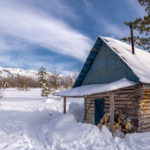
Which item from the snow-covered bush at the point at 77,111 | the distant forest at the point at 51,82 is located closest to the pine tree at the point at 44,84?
the distant forest at the point at 51,82

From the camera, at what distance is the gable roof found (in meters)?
8.05

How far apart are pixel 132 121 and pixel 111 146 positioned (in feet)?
9.16

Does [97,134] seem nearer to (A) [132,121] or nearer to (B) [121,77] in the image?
(A) [132,121]

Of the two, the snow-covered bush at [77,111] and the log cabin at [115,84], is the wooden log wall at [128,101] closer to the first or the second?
the log cabin at [115,84]

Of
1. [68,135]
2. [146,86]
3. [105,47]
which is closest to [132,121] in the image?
[146,86]

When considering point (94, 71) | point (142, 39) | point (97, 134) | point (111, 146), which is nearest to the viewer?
point (111, 146)

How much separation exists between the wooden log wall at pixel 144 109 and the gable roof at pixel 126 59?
79 cm

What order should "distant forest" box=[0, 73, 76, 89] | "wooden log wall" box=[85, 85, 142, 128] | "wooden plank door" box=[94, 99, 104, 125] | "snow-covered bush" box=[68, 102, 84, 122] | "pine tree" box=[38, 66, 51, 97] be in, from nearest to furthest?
"wooden log wall" box=[85, 85, 142, 128] → "wooden plank door" box=[94, 99, 104, 125] → "snow-covered bush" box=[68, 102, 84, 122] → "pine tree" box=[38, 66, 51, 97] → "distant forest" box=[0, 73, 76, 89]

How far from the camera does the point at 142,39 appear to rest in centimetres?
1188

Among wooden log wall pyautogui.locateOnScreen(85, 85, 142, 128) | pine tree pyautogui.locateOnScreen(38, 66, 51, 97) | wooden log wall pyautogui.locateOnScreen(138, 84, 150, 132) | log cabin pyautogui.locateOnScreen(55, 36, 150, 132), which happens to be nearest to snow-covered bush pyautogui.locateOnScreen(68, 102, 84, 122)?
log cabin pyautogui.locateOnScreen(55, 36, 150, 132)

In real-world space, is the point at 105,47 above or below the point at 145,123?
above

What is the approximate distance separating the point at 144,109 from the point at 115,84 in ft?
8.02

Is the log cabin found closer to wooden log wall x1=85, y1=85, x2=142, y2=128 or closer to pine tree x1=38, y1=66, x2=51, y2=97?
wooden log wall x1=85, y1=85, x2=142, y2=128

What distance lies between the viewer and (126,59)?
28.8 ft
